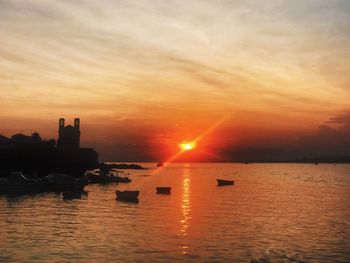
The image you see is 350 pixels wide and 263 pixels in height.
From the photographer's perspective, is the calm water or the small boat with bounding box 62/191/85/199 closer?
the calm water

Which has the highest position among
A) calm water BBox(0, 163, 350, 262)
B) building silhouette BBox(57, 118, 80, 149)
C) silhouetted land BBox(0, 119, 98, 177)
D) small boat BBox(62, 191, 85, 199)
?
building silhouette BBox(57, 118, 80, 149)

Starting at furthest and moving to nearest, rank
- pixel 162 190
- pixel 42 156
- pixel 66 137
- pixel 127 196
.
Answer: pixel 66 137
pixel 42 156
pixel 162 190
pixel 127 196

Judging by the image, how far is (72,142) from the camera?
199 metres

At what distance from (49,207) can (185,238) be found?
35151 mm

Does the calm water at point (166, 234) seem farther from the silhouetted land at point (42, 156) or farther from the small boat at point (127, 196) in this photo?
the silhouetted land at point (42, 156)

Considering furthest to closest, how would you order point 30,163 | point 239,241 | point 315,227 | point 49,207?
point 30,163, point 49,207, point 315,227, point 239,241

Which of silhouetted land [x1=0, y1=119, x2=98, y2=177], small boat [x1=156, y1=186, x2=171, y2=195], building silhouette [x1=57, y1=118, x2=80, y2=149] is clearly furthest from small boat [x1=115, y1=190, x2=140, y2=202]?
building silhouette [x1=57, y1=118, x2=80, y2=149]

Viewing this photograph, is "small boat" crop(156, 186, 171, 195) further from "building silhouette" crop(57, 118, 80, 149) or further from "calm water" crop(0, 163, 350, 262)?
"building silhouette" crop(57, 118, 80, 149)

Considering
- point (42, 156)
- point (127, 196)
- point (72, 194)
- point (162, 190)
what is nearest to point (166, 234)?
point (127, 196)

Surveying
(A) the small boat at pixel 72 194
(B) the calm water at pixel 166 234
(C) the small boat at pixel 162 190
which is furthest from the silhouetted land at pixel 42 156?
(B) the calm water at pixel 166 234

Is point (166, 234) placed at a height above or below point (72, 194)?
above

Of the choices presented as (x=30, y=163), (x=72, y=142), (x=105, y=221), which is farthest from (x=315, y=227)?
(x=72, y=142)

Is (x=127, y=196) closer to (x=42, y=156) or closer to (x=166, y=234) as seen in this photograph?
(x=166, y=234)

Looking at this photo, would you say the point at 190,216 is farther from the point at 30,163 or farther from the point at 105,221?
the point at 30,163
